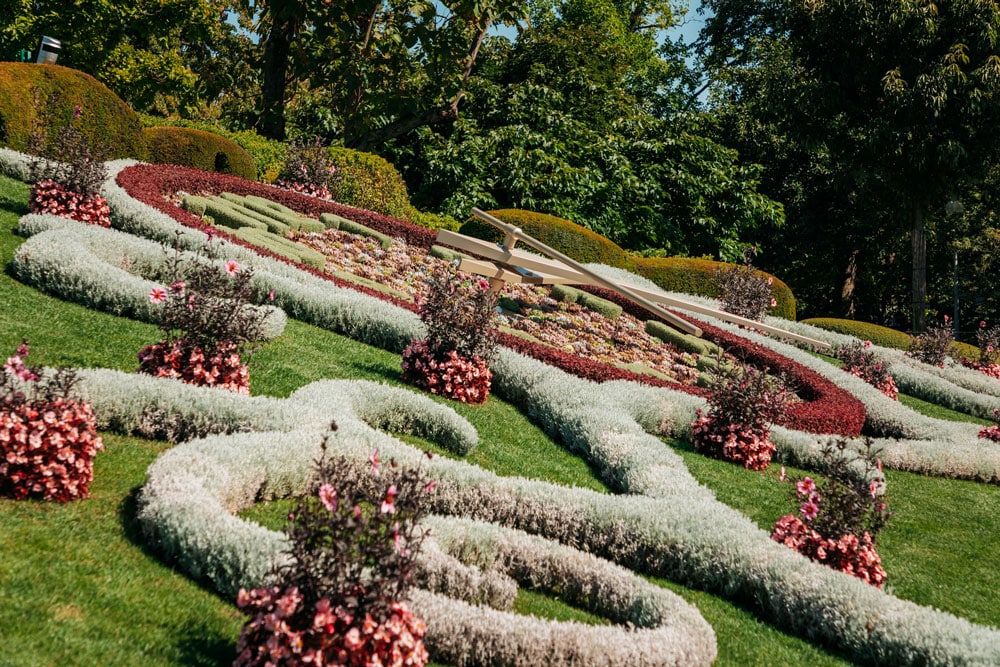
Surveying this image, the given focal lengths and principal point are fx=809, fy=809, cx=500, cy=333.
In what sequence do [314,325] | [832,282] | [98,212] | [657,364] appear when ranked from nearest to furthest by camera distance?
[314,325]
[98,212]
[657,364]
[832,282]

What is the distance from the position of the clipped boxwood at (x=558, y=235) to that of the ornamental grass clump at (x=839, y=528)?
11711 millimetres

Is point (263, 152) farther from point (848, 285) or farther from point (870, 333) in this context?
point (848, 285)

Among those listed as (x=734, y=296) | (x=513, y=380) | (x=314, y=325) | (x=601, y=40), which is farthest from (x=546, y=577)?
(x=601, y=40)

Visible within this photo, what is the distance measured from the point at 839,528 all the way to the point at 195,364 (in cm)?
451

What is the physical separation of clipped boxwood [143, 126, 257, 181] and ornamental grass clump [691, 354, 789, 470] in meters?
11.9

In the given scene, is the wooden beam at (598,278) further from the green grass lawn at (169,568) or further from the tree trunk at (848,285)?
the tree trunk at (848,285)

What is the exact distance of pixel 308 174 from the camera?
17031 mm

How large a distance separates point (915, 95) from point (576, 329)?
16.1 metres

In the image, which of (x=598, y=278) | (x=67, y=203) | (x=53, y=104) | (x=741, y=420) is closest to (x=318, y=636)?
(x=741, y=420)

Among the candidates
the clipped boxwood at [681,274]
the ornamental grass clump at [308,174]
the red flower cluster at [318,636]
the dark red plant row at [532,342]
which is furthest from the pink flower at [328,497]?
the clipped boxwood at [681,274]

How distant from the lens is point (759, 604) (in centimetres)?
476

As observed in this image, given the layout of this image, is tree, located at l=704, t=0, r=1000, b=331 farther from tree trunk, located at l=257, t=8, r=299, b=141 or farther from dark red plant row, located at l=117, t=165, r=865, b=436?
tree trunk, located at l=257, t=8, r=299, b=141

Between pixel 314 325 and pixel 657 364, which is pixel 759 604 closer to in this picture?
pixel 314 325

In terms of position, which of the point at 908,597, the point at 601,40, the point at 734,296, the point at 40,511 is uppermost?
the point at 601,40
